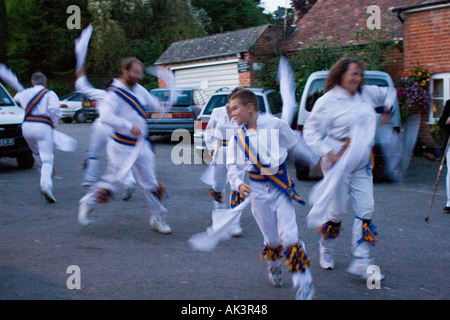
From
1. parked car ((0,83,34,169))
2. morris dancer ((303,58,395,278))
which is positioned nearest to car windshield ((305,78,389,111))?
morris dancer ((303,58,395,278))

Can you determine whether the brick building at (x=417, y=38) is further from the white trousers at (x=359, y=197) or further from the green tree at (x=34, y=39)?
the green tree at (x=34, y=39)

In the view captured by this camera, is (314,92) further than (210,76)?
No

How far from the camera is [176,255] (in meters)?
5.79

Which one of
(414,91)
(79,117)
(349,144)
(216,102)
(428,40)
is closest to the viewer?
(349,144)

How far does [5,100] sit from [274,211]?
417 inches

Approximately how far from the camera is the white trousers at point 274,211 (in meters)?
4.37

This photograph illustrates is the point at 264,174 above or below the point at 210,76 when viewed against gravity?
below

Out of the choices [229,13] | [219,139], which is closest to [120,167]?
[219,139]

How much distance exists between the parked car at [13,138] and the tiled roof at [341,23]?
10.1 meters

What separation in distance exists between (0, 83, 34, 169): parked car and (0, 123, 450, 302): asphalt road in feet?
9.51

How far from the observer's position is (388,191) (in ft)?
32.5

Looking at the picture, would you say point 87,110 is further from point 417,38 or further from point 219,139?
point 219,139

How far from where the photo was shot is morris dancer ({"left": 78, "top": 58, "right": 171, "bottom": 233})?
20.8ft

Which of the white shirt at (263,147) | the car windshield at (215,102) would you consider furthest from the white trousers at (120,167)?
the car windshield at (215,102)
